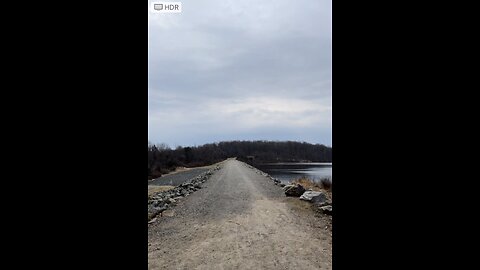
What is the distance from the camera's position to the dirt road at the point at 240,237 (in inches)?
Answer: 190

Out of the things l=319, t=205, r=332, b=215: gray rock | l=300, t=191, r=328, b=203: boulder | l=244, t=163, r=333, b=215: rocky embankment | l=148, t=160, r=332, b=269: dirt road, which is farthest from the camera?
l=300, t=191, r=328, b=203: boulder

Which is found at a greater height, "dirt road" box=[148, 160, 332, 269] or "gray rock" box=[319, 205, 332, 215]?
"gray rock" box=[319, 205, 332, 215]

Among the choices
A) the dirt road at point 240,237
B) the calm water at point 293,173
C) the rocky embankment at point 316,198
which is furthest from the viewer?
the calm water at point 293,173

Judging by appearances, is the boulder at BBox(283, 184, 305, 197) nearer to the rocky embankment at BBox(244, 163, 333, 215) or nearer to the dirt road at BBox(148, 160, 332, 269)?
the rocky embankment at BBox(244, 163, 333, 215)

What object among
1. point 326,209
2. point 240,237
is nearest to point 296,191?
point 326,209

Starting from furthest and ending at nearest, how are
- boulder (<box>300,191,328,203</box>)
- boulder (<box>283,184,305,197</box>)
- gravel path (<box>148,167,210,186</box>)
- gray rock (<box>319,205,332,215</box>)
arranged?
gravel path (<box>148,167,210,186</box>), boulder (<box>283,184,305,197</box>), boulder (<box>300,191,328,203</box>), gray rock (<box>319,205,332,215</box>)

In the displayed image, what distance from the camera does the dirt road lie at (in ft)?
15.8

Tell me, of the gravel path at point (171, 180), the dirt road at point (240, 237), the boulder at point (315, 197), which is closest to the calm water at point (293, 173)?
the gravel path at point (171, 180)

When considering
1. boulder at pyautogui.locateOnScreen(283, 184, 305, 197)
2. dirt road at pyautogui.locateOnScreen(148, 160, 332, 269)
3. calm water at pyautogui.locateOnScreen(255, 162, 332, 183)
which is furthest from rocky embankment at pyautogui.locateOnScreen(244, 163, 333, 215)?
calm water at pyautogui.locateOnScreen(255, 162, 332, 183)

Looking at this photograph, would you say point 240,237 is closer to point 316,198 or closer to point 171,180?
point 316,198

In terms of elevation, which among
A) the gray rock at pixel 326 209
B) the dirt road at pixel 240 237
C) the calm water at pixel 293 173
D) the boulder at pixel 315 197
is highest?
the boulder at pixel 315 197

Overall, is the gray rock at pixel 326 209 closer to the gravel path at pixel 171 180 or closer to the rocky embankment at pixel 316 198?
the rocky embankment at pixel 316 198
